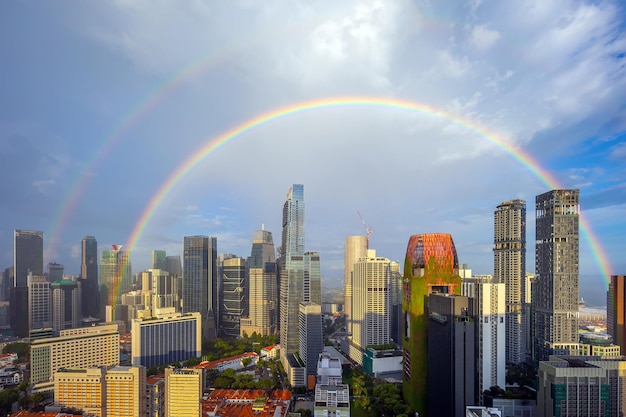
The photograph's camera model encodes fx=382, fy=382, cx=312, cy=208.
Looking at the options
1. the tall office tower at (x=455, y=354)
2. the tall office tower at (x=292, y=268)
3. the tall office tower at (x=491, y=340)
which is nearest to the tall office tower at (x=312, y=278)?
the tall office tower at (x=292, y=268)

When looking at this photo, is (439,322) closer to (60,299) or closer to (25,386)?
(25,386)

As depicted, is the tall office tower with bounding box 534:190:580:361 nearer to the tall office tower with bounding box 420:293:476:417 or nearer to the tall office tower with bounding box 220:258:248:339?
the tall office tower with bounding box 420:293:476:417

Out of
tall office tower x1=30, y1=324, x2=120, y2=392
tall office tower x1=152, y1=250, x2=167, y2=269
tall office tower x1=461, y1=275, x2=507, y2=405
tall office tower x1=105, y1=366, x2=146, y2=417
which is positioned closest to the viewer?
tall office tower x1=105, y1=366, x2=146, y2=417

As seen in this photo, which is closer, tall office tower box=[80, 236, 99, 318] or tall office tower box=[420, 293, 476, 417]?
tall office tower box=[420, 293, 476, 417]

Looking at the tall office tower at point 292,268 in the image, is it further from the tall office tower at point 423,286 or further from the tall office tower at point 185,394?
the tall office tower at point 185,394

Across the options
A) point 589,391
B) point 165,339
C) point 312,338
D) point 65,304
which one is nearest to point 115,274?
point 65,304

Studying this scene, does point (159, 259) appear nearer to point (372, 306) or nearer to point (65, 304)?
point (65, 304)

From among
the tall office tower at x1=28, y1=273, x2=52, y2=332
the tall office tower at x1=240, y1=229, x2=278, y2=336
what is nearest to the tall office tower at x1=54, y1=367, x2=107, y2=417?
the tall office tower at x1=28, y1=273, x2=52, y2=332
